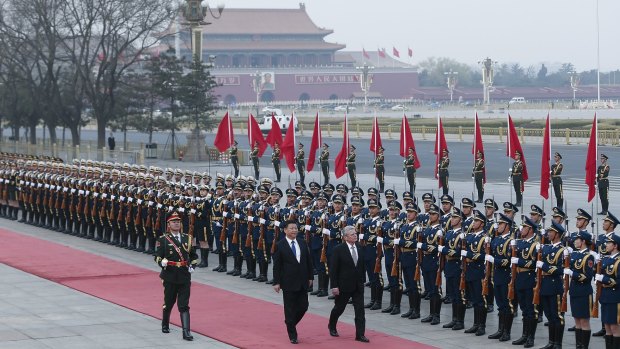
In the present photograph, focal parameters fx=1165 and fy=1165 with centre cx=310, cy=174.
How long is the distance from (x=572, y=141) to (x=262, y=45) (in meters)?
76.6

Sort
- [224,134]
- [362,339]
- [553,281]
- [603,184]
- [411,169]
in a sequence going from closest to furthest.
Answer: [553,281]
[362,339]
[603,184]
[224,134]
[411,169]

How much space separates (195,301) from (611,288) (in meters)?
5.87

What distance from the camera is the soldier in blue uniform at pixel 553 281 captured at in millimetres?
11748

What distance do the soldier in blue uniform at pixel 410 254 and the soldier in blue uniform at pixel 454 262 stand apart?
51 centimetres

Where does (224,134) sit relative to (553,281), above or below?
above

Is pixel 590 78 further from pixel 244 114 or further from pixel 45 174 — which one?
pixel 45 174

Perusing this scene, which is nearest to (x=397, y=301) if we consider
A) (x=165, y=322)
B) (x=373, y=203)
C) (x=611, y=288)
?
(x=373, y=203)

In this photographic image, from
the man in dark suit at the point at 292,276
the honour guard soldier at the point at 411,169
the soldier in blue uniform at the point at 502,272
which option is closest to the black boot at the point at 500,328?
the soldier in blue uniform at the point at 502,272

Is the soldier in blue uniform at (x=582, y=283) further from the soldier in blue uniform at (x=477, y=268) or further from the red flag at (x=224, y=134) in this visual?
the red flag at (x=224, y=134)

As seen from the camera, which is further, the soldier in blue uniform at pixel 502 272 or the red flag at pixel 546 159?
the red flag at pixel 546 159

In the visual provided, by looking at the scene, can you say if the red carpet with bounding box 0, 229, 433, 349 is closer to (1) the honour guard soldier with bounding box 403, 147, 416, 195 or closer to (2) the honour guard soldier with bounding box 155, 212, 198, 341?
(2) the honour guard soldier with bounding box 155, 212, 198, 341

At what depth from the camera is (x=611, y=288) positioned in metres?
11.2

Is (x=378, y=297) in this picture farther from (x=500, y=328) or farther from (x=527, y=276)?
(x=527, y=276)

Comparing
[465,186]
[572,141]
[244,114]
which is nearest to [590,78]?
[244,114]
